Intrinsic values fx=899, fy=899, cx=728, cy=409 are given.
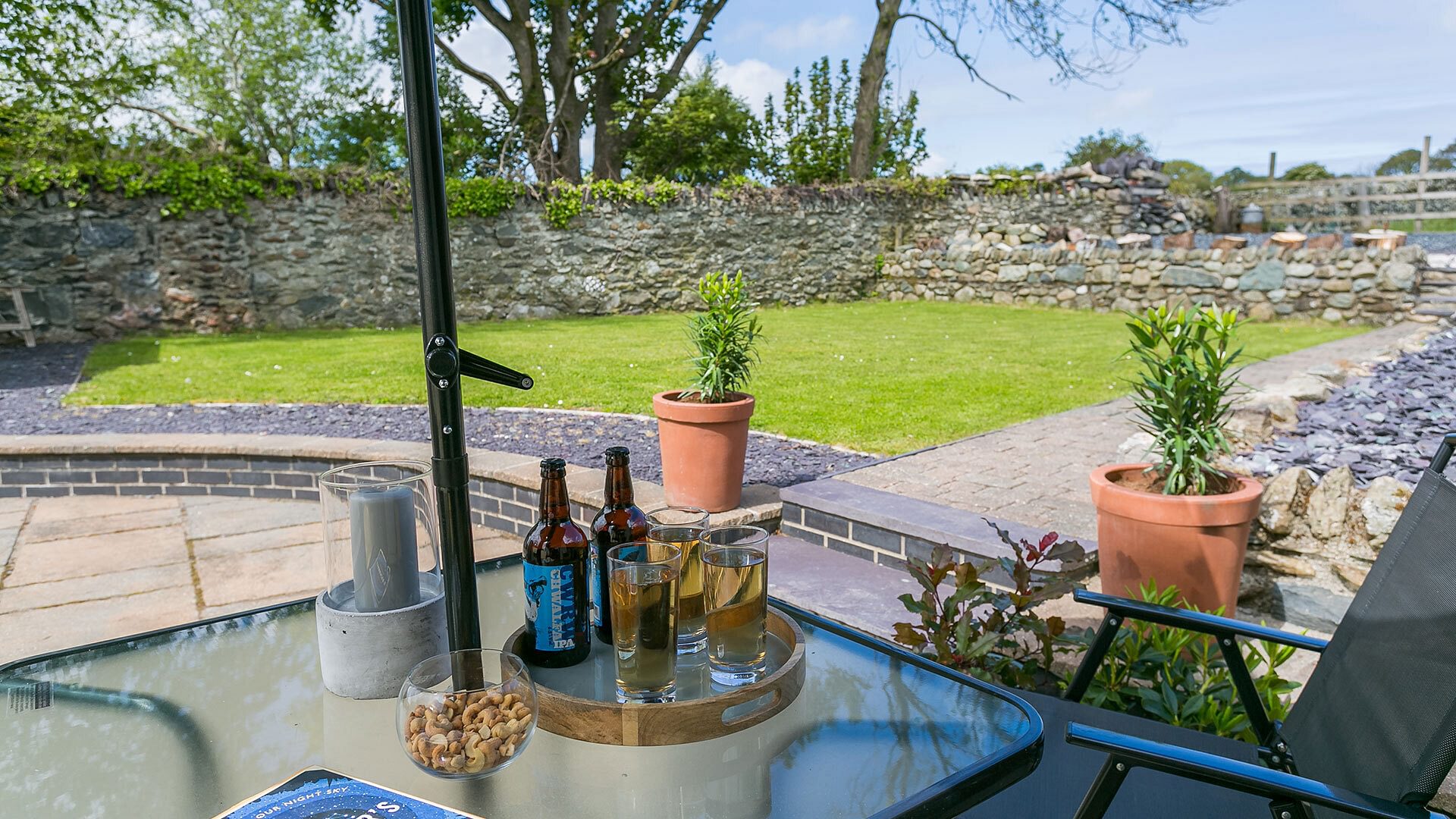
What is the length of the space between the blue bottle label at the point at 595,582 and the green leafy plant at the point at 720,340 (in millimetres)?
1878

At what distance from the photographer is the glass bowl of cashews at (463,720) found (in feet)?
2.97

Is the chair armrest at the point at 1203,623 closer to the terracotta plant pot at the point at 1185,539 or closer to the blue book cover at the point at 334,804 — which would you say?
the terracotta plant pot at the point at 1185,539

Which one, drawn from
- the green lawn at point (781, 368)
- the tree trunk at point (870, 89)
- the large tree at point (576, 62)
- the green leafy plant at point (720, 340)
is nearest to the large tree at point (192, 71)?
the large tree at point (576, 62)

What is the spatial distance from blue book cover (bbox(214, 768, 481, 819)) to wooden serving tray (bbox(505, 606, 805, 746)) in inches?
5.6

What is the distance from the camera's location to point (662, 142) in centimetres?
1506

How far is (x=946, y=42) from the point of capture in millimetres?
14289

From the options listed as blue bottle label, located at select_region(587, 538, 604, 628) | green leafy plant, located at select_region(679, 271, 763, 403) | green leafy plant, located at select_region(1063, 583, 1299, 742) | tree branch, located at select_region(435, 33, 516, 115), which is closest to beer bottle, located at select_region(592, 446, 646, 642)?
blue bottle label, located at select_region(587, 538, 604, 628)

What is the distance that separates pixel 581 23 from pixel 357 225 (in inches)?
237

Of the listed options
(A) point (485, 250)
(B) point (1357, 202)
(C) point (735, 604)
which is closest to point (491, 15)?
(A) point (485, 250)

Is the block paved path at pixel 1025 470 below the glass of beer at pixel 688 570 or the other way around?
below

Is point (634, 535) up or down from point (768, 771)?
up

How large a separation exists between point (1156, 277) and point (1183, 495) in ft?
28.9

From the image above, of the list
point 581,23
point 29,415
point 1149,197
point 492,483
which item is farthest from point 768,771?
point 581,23

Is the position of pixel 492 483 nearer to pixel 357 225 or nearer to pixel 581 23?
pixel 357 225
